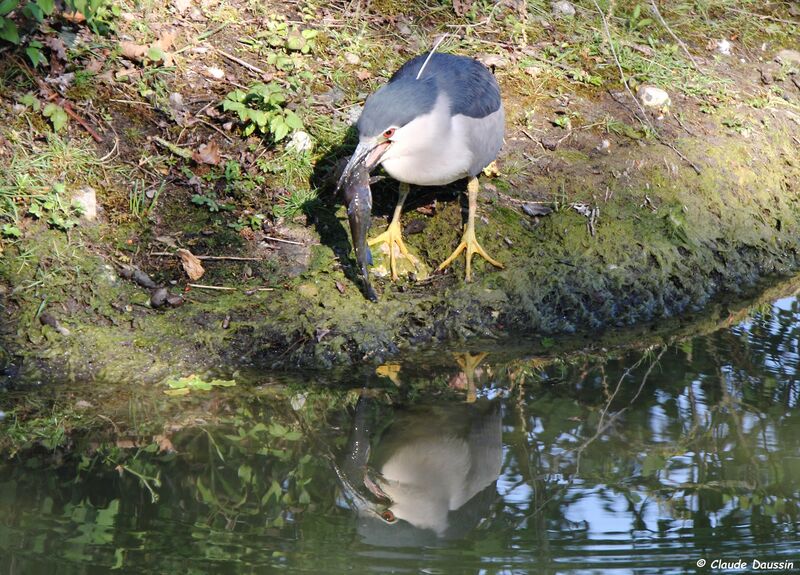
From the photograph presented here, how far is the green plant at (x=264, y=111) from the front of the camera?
16.6 ft

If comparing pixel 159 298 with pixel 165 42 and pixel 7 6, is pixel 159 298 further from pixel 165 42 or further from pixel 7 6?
pixel 165 42

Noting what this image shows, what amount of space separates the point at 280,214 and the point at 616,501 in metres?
2.44

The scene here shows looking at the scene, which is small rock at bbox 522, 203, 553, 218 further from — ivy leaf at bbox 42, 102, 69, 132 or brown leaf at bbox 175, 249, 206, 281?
ivy leaf at bbox 42, 102, 69, 132

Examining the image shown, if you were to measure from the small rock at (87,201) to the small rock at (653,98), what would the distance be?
3.45 meters

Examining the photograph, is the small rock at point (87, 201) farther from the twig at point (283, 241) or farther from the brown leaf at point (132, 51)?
the brown leaf at point (132, 51)

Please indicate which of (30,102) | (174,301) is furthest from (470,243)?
(30,102)

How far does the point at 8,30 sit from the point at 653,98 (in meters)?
3.85

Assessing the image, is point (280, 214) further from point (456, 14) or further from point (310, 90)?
point (456, 14)

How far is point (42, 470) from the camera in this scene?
338cm

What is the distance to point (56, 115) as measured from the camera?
188 inches

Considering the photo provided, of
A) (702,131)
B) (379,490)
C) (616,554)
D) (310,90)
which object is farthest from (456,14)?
(616,554)

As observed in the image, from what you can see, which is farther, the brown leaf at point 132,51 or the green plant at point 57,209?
the brown leaf at point 132,51

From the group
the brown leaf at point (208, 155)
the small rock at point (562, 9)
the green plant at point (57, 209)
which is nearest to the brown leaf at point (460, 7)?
the small rock at point (562, 9)

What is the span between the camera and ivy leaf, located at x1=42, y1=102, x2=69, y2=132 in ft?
15.6
